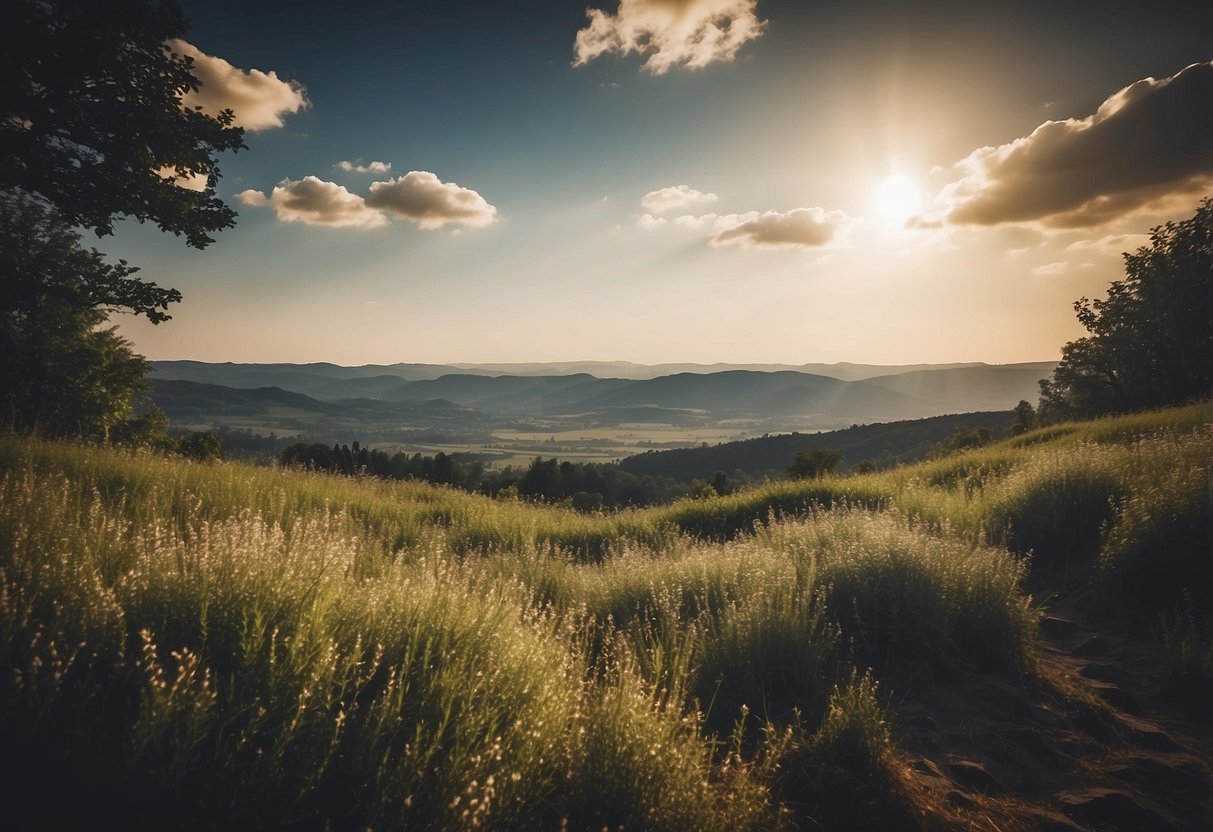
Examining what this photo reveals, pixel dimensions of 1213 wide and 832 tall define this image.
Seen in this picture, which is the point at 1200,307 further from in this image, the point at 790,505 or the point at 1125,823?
the point at 1125,823

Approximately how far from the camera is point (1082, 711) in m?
3.76

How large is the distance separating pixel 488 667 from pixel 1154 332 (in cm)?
3362

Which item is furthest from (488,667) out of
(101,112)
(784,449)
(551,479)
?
(784,449)

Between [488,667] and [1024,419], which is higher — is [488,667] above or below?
below

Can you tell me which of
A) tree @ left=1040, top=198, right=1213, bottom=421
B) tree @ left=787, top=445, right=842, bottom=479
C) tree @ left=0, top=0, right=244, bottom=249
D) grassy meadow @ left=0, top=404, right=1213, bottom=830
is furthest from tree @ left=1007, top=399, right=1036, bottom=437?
tree @ left=0, top=0, right=244, bottom=249

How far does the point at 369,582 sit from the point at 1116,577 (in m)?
7.32

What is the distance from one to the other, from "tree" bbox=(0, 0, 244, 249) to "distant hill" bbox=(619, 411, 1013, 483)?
72.2 metres

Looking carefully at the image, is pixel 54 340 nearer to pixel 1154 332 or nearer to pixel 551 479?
pixel 551 479

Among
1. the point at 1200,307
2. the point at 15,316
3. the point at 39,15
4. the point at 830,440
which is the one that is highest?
the point at 39,15

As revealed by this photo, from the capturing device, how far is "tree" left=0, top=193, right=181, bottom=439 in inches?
587

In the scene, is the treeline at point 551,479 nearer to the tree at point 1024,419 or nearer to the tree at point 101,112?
the tree at point 1024,419

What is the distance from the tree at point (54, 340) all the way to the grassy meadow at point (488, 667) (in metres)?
12.3

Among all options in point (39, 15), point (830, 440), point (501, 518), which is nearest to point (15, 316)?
point (39, 15)

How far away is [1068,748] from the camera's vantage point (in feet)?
11.2
